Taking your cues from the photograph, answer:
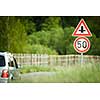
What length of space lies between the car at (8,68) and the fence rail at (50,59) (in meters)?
0.18

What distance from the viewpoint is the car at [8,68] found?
17594 mm

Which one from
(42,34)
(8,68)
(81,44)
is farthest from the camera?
(81,44)

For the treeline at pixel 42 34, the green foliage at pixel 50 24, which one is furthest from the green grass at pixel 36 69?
the green foliage at pixel 50 24

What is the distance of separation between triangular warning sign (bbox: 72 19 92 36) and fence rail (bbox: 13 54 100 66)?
20.8 inches

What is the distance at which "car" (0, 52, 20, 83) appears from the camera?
1759 cm

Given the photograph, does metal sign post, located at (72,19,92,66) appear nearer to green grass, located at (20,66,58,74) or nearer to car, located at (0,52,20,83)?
green grass, located at (20,66,58,74)

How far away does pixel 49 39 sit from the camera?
59.8 ft

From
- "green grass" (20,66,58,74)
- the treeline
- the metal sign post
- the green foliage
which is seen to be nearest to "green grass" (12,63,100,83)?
"green grass" (20,66,58,74)

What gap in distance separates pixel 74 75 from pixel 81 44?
0.77 meters

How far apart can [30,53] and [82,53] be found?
1.25 meters

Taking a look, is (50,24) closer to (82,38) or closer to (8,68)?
(82,38)

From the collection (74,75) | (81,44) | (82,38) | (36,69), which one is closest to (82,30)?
(82,38)

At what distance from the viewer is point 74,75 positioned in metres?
18.2
